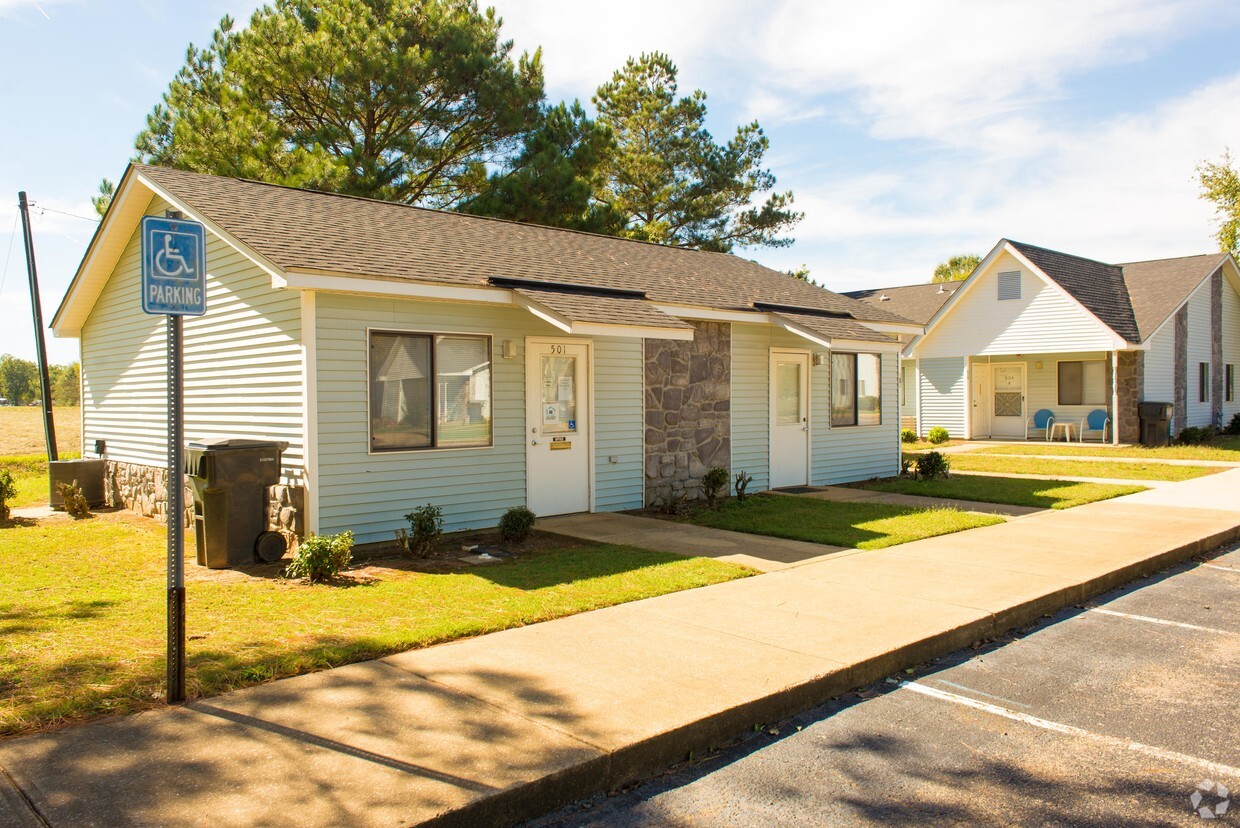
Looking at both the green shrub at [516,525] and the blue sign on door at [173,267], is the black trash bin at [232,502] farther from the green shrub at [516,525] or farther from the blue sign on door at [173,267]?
the blue sign on door at [173,267]

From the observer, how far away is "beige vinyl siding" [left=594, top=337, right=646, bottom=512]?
460 inches

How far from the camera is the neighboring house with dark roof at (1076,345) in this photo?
23.9 metres

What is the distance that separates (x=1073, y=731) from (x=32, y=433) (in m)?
31.5

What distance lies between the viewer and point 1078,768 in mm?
4168

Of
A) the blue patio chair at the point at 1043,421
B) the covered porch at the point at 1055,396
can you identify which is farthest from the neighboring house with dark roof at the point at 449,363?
the blue patio chair at the point at 1043,421

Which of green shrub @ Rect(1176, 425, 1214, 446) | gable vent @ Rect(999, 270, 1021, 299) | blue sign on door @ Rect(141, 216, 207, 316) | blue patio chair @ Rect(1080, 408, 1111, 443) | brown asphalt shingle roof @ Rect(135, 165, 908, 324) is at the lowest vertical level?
green shrub @ Rect(1176, 425, 1214, 446)

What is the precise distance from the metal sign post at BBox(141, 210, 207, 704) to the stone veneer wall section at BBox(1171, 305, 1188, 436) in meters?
27.1

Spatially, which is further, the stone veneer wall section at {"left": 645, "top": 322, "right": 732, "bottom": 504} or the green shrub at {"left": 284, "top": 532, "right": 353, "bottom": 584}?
the stone veneer wall section at {"left": 645, "top": 322, "right": 732, "bottom": 504}

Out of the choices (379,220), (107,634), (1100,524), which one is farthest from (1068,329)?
(107,634)

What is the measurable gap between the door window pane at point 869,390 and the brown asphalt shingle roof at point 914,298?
13.9 meters

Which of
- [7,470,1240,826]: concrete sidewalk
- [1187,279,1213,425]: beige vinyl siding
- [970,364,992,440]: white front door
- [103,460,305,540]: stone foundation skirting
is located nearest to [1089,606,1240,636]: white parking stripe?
[7,470,1240,826]: concrete sidewalk

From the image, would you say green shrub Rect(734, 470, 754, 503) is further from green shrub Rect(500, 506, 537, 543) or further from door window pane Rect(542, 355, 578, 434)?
green shrub Rect(500, 506, 537, 543)

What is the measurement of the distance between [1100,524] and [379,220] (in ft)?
32.8

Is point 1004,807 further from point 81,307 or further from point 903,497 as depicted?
point 81,307
